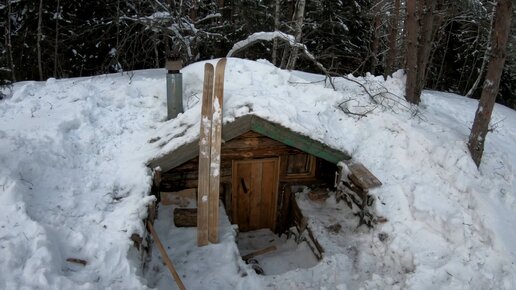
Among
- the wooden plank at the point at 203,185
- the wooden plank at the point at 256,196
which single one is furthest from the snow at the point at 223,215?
the wooden plank at the point at 256,196

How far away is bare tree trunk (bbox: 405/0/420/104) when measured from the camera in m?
9.15

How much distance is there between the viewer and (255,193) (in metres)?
8.37

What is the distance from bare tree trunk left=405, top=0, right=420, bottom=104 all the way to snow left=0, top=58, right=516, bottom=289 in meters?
0.48

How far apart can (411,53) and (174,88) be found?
577 centimetres

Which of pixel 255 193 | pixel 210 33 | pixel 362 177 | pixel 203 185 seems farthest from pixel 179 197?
pixel 210 33

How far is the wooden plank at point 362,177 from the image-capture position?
6871 millimetres

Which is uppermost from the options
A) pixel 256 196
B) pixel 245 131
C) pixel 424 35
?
pixel 424 35

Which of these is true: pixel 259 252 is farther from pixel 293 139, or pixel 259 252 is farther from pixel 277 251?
pixel 293 139

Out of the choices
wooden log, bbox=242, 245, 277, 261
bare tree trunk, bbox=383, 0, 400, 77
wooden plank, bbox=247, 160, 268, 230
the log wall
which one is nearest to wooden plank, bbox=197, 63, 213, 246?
the log wall

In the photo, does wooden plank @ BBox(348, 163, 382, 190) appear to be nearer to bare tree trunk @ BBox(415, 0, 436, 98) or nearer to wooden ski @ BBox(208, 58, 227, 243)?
wooden ski @ BBox(208, 58, 227, 243)

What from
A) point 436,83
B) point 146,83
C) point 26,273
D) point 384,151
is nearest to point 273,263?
point 384,151

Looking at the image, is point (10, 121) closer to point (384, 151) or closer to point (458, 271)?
point (384, 151)

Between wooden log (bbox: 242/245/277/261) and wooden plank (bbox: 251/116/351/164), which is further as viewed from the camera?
wooden log (bbox: 242/245/277/261)

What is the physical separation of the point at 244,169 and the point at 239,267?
8.23 ft
